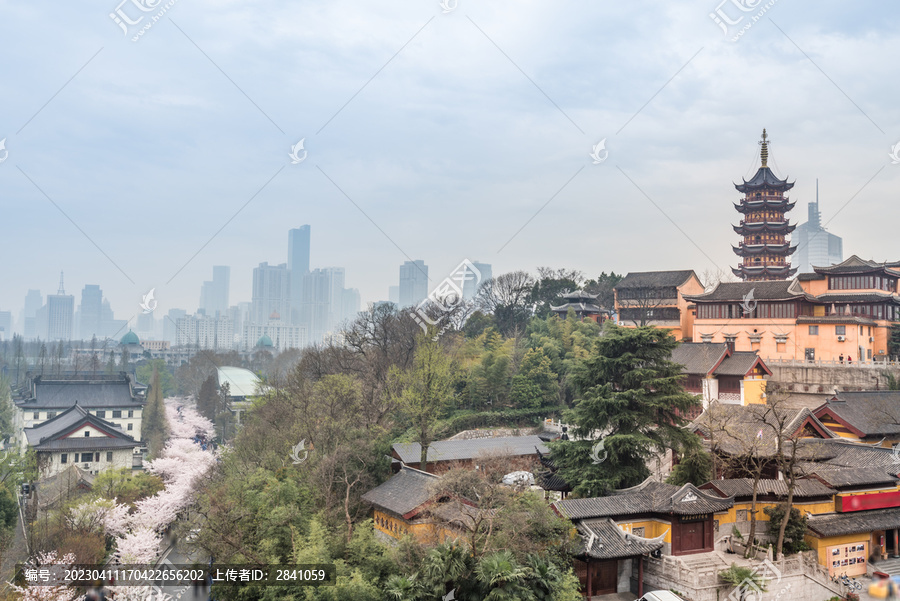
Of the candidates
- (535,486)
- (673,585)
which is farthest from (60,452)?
(673,585)

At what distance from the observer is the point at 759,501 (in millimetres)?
18531

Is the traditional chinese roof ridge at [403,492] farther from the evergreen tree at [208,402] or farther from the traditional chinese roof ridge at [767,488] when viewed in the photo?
the evergreen tree at [208,402]

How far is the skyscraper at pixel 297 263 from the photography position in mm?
141500

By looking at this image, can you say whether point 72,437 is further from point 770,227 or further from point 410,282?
point 770,227

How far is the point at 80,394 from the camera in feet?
147

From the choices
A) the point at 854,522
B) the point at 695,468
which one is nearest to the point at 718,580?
the point at 695,468

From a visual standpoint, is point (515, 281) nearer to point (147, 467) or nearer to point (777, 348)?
point (777, 348)

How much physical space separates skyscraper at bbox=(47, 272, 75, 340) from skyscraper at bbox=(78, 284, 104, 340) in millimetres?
1807

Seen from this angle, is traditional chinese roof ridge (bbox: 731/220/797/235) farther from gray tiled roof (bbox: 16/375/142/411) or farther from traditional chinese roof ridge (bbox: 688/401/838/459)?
gray tiled roof (bbox: 16/375/142/411)

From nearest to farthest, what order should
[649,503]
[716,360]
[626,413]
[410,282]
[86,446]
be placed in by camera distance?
[649,503], [626,413], [716,360], [86,446], [410,282]

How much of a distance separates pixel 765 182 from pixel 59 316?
4430 inches

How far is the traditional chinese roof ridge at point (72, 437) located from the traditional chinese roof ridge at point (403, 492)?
→ 74.4 feet

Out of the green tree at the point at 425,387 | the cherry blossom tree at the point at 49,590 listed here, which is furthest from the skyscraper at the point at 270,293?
the cherry blossom tree at the point at 49,590

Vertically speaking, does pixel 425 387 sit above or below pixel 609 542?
above
